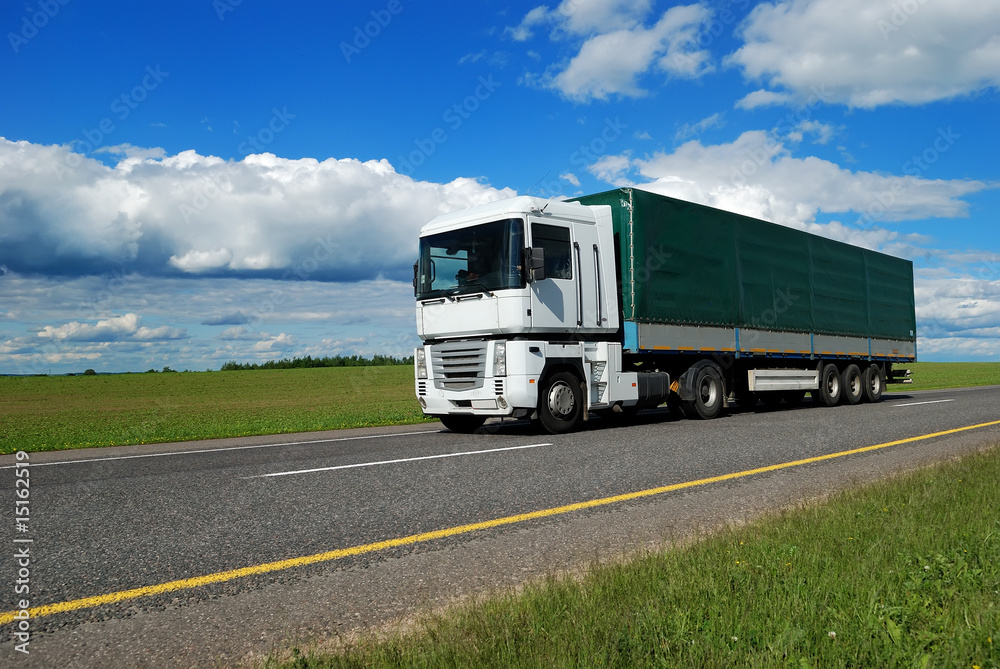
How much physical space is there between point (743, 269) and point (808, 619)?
12.7 m

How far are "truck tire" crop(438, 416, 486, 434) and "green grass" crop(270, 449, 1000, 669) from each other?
8.18 meters

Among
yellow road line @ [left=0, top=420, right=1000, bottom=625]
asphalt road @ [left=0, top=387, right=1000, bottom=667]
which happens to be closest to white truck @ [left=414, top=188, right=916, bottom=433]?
asphalt road @ [left=0, top=387, right=1000, bottom=667]

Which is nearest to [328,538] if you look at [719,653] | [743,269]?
[719,653]

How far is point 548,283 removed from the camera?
36.7 ft

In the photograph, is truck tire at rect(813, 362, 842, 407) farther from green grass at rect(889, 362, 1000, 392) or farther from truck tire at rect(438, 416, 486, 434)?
truck tire at rect(438, 416, 486, 434)

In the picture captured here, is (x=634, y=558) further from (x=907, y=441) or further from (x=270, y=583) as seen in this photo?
(x=907, y=441)

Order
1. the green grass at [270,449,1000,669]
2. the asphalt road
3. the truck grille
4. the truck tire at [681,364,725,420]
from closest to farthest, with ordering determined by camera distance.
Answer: the green grass at [270,449,1000,669], the asphalt road, the truck grille, the truck tire at [681,364,725,420]

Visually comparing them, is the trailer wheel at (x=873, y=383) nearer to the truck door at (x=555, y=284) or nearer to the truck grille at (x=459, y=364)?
the truck door at (x=555, y=284)

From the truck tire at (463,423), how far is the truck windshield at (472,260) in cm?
219

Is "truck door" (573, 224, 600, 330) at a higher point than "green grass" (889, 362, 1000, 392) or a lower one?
higher

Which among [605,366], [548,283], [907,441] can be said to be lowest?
[907,441]

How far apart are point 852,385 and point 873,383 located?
47.6 inches

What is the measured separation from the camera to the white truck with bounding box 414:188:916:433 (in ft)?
36.0

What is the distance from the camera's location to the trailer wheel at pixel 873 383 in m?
18.8
